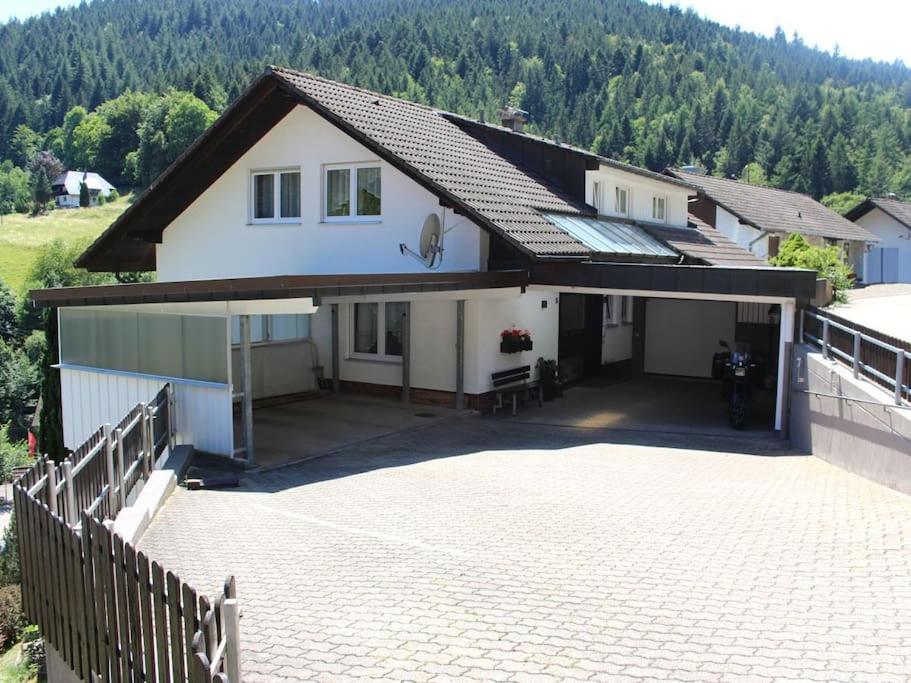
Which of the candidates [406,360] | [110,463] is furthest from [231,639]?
[406,360]

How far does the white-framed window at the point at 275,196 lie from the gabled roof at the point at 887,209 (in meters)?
41.0

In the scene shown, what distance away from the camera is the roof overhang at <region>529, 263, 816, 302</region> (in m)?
13.3

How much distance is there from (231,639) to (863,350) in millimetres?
9957


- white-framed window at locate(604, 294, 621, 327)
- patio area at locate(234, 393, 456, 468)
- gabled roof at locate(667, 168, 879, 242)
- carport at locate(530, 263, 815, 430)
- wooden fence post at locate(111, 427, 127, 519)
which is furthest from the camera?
gabled roof at locate(667, 168, 879, 242)

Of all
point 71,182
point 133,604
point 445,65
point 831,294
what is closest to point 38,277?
point 71,182

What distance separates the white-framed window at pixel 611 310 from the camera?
21.2m

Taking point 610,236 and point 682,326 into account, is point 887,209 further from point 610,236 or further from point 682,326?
point 610,236

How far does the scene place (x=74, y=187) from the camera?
5458 inches

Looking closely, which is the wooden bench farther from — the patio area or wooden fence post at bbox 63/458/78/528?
wooden fence post at bbox 63/458/78/528

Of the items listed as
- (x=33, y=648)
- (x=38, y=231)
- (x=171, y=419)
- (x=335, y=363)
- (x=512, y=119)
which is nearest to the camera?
(x=33, y=648)

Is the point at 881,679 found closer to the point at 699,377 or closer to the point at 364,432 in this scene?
the point at 364,432

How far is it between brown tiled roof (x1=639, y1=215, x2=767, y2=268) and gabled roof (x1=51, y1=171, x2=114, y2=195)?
12872cm

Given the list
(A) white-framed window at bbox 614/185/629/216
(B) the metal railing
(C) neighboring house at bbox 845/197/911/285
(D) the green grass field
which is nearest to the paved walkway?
(B) the metal railing

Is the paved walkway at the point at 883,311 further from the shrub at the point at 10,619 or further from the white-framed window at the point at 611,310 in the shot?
the shrub at the point at 10,619
